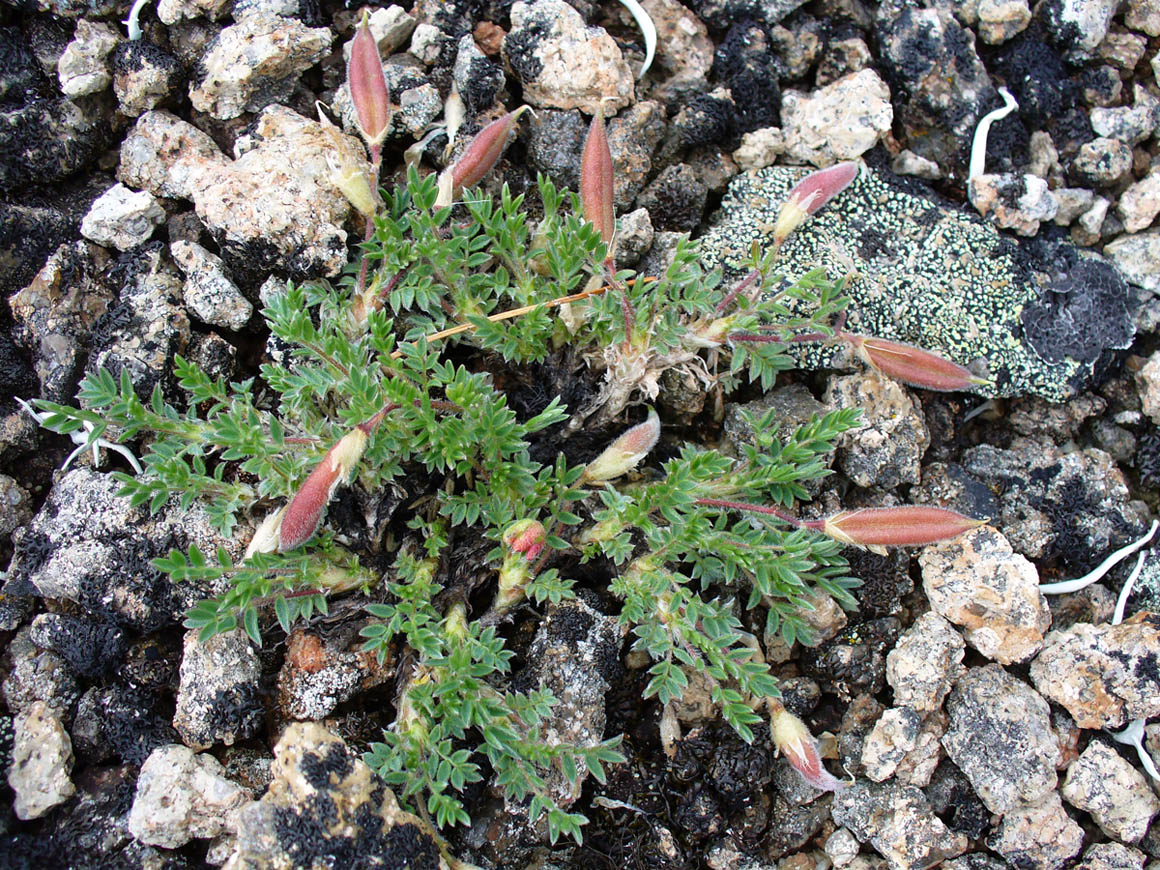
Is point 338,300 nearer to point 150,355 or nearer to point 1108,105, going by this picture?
point 150,355

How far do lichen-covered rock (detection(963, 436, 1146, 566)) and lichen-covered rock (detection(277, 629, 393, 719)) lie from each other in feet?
8.00

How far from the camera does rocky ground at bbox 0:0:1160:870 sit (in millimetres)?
2936

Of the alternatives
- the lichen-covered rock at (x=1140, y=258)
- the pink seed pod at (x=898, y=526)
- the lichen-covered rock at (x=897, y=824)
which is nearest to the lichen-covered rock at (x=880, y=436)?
the pink seed pod at (x=898, y=526)

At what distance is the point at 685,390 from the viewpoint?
346cm

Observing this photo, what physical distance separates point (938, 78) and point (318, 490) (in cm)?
319

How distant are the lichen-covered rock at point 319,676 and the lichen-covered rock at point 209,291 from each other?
1.20 m

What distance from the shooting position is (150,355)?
3.22 m

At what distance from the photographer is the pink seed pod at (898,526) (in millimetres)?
2877

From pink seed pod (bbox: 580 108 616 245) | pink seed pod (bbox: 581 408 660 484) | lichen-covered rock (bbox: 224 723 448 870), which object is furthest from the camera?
pink seed pod (bbox: 580 108 616 245)

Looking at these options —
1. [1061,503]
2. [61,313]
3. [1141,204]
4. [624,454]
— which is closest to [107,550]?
[61,313]

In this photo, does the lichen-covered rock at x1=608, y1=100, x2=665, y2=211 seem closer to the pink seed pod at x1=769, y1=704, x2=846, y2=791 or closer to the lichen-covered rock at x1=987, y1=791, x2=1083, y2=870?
the pink seed pod at x1=769, y1=704, x2=846, y2=791

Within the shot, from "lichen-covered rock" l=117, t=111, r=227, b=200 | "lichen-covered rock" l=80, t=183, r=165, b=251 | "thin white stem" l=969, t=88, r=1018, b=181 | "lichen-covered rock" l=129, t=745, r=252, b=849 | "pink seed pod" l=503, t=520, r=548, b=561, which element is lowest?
"lichen-covered rock" l=129, t=745, r=252, b=849

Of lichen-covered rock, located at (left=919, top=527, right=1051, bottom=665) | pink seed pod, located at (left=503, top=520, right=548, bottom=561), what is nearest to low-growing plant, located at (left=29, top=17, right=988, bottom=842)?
pink seed pod, located at (left=503, top=520, right=548, bottom=561)

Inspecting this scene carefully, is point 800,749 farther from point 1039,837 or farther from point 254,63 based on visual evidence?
point 254,63
